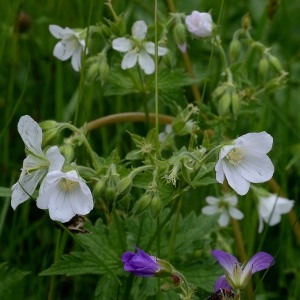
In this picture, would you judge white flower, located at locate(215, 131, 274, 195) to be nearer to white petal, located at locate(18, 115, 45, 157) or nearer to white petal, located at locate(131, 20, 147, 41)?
white petal, located at locate(18, 115, 45, 157)

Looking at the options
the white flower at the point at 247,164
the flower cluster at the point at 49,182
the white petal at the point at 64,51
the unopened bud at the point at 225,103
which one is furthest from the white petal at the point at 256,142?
the white petal at the point at 64,51

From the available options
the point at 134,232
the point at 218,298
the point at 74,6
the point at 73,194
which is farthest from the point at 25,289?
the point at 74,6

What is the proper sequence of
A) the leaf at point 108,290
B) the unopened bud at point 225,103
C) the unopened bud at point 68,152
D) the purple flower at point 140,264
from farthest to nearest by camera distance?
1. the unopened bud at point 225,103
2. the leaf at point 108,290
3. the unopened bud at point 68,152
4. the purple flower at point 140,264

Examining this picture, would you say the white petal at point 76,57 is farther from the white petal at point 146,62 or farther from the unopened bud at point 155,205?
the unopened bud at point 155,205

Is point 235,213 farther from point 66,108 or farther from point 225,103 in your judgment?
point 66,108

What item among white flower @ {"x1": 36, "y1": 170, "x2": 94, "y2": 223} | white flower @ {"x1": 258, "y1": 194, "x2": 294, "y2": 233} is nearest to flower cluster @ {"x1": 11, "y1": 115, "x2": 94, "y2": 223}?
white flower @ {"x1": 36, "y1": 170, "x2": 94, "y2": 223}

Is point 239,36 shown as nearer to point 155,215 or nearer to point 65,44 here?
point 65,44
